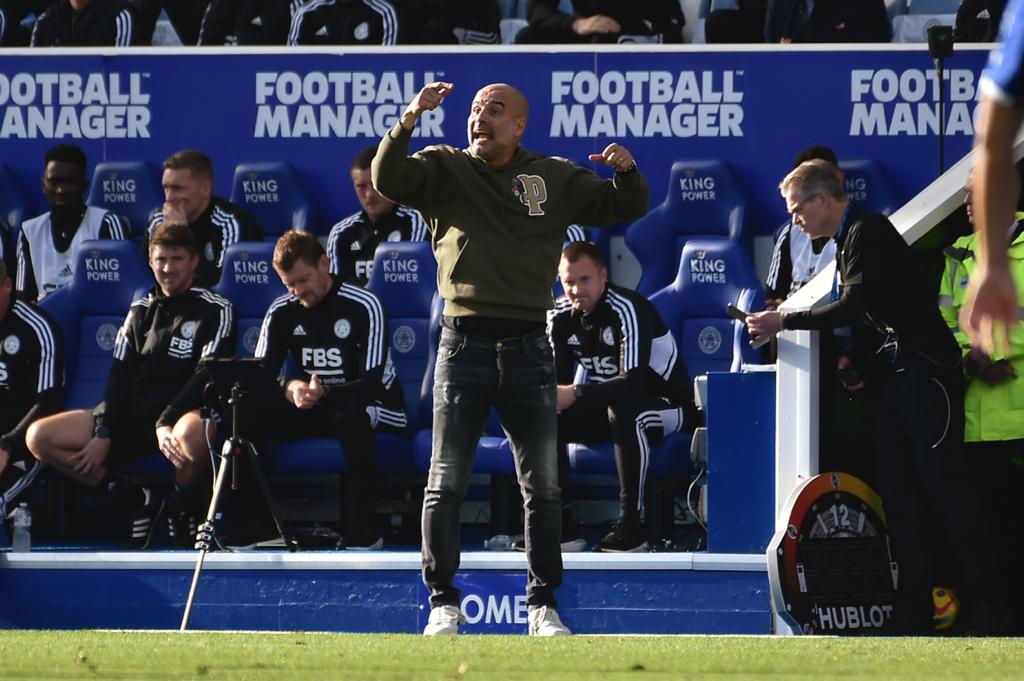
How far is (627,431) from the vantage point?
7391 mm

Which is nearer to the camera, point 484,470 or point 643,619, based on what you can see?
point 643,619

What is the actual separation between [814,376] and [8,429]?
4.03 metres

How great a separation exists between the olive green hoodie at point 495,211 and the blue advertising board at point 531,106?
3.38 metres

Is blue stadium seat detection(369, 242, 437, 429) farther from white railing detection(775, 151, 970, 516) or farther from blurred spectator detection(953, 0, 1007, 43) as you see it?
blurred spectator detection(953, 0, 1007, 43)

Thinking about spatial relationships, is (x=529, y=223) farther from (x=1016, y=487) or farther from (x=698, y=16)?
(x=698, y=16)

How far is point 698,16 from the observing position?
10.1 meters

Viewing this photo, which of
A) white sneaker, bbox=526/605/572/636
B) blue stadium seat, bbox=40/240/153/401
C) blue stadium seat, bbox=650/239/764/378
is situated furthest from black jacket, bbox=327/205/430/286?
white sneaker, bbox=526/605/572/636

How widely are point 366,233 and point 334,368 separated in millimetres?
1074

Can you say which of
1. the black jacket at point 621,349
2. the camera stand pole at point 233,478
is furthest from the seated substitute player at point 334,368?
the black jacket at point 621,349

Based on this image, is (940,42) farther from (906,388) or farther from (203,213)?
(203,213)

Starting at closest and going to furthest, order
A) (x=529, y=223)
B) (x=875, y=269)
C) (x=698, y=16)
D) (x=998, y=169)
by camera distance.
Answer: (x=998, y=169) < (x=529, y=223) < (x=875, y=269) < (x=698, y=16)

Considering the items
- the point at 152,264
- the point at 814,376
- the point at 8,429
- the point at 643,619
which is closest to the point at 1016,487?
the point at 814,376

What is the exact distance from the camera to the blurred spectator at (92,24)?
407 inches

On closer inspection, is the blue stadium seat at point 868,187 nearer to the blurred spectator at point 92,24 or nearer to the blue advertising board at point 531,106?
the blue advertising board at point 531,106
